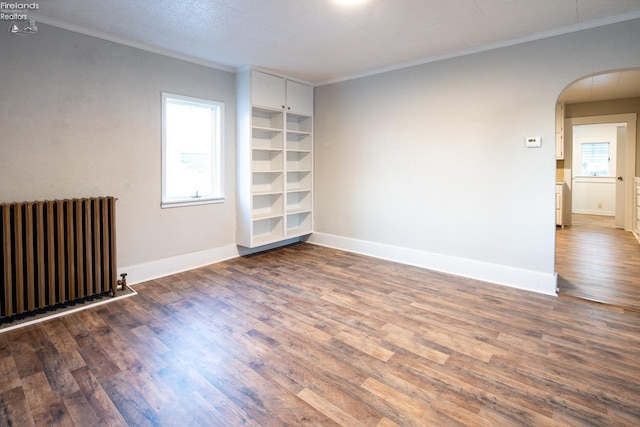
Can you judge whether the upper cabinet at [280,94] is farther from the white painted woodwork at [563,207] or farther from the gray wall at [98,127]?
the white painted woodwork at [563,207]

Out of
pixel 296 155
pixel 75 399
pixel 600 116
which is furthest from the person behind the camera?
pixel 600 116

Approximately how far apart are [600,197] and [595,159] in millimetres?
1064

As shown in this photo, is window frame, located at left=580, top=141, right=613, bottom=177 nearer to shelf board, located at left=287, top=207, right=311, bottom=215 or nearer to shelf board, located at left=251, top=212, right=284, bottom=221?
shelf board, located at left=287, top=207, right=311, bottom=215

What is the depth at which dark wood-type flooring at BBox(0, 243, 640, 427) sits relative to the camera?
1.75 m

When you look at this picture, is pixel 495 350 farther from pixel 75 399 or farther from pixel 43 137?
A: pixel 43 137

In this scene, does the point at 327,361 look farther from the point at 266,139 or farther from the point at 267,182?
the point at 266,139

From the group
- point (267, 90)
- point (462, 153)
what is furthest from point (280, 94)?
point (462, 153)

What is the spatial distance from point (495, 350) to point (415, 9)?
269 cm

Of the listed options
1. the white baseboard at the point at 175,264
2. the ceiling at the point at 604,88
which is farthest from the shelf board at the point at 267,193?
the ceiling at the point at 604,88

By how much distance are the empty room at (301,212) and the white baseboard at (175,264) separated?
32mm

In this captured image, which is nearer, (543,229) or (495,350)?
(495,350)

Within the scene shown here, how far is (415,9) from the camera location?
2.78 meters

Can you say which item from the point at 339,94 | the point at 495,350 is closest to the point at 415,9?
the point at 339,94
